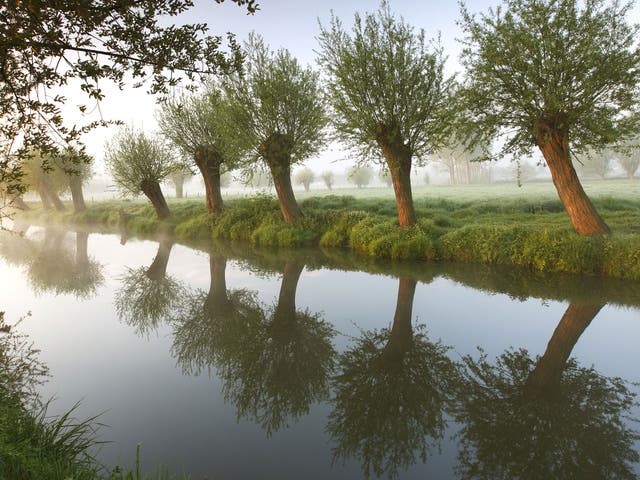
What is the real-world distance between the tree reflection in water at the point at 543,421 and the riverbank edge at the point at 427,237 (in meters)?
6.25

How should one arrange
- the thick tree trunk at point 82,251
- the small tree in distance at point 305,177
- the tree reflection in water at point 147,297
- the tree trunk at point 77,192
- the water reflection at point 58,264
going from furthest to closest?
the small tree in distance at point 305,177 → the tree trunk at point 77,192 → the thick tree trunk at point 82,251 → the water reflection at point 58,264 → the tree reflection in water at point 147,297

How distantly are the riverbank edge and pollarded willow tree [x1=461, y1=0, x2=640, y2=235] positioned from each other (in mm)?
1536

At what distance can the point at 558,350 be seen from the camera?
631 cm

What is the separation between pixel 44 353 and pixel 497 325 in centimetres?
946

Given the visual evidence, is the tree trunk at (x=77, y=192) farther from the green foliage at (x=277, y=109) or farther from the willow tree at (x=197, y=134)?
the green foliage at (x=277, y=109)

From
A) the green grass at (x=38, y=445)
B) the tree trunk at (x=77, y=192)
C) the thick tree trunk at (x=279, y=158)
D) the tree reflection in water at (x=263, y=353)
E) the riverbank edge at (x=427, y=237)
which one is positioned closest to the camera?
the green grass at (x=38, y=445)

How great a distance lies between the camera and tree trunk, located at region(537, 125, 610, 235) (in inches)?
472

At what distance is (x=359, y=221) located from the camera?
17953mm

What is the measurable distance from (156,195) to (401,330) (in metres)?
27.7

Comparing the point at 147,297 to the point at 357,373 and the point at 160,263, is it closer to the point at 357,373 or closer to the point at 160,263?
the point at 160,263

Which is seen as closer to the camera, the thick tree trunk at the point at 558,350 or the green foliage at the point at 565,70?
the thick tree trunk at the point at 558,350

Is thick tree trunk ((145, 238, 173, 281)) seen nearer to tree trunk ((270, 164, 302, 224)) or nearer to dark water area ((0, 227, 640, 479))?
dark water area ((0, 227, 640, 479))

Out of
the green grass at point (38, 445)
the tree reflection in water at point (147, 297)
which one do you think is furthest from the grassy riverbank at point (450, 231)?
the green grass at point (38, 445)

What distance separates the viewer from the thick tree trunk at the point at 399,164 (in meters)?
15.3
